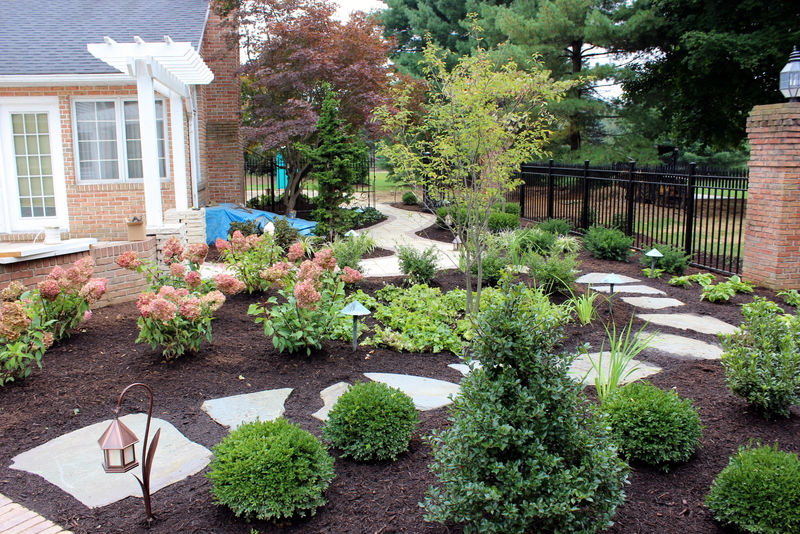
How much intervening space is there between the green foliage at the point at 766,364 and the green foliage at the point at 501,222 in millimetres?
7761

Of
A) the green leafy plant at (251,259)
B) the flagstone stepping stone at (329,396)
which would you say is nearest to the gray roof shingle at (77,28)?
the green leafy plant at (251,259)

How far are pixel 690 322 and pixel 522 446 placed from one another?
14.2 feet

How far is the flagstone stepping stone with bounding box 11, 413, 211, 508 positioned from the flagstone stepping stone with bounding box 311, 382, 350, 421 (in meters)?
0.68

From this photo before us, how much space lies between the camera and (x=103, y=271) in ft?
20.2

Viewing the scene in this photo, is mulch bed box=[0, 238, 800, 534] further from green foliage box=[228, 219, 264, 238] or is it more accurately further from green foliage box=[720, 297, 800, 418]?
green foliage box=[228, 219, 264, 238]

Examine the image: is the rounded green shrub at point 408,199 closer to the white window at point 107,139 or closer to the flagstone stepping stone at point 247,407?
the white window at point 107,139

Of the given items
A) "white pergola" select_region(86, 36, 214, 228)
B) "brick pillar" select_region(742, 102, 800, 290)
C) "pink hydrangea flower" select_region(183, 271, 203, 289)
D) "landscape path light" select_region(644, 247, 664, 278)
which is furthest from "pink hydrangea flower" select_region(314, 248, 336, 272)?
"brick pillar" select_region(742, 102, 800, 290)

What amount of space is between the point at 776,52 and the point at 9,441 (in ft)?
52.4

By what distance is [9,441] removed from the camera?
336 centimetres

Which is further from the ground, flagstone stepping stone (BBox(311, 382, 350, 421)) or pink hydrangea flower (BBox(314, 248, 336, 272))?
pink hydrangea flower (BBox(314, 248, 336, 272))

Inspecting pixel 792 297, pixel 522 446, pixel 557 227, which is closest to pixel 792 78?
pixel 792 297

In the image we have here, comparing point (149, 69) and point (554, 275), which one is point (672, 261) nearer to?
point (554, 275)

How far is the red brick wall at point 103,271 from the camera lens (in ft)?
18.9

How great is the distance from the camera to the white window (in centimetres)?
988
